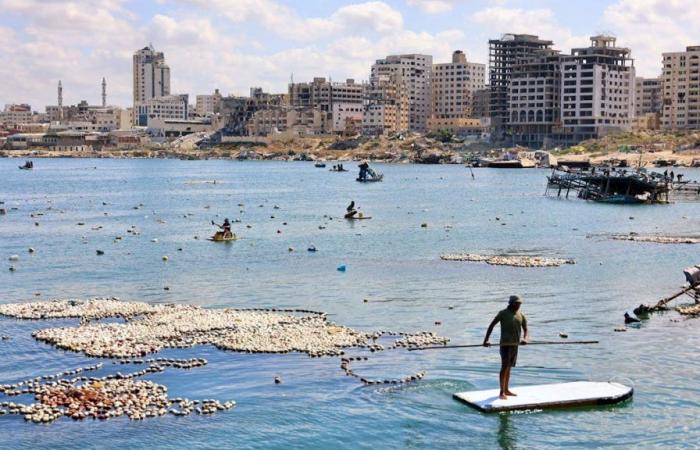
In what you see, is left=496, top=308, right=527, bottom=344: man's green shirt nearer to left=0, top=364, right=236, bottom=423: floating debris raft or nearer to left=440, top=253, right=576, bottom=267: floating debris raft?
left=0, top=364, right=236, bottom=423: floating debris raft

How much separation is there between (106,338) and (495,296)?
54.5 feet

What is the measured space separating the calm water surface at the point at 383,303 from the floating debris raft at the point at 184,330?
0.84 metres

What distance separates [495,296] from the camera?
133 feet

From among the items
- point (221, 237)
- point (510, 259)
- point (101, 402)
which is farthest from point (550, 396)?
point (221, 237)

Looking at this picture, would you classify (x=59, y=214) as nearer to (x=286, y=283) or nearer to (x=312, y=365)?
(x=286, y=283)

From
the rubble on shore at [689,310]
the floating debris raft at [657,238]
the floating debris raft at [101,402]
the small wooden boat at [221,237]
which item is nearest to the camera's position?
the floating debris raft at [101,402]

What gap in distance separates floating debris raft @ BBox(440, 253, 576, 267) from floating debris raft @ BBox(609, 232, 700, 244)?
36.5 ft

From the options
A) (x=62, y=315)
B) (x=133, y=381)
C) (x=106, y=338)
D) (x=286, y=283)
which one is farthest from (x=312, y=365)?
(x=286, y=283)

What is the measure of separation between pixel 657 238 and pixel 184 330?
39053 millimetres

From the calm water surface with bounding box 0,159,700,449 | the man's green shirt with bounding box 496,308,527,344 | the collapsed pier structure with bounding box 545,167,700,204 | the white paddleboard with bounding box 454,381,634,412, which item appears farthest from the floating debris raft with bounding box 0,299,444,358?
the collapsed pier structure with bounding box 545,167,700,204

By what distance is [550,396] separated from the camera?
24734 millimetres

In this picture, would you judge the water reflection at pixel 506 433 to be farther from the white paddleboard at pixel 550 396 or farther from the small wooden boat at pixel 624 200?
the small wooden boat at pixel 624 200

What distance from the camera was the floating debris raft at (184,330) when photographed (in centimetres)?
3045

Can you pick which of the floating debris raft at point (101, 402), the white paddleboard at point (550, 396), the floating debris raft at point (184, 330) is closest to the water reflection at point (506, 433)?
the white paddleboard at point (550, 396)
